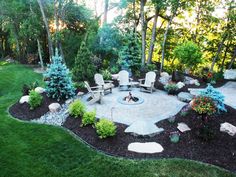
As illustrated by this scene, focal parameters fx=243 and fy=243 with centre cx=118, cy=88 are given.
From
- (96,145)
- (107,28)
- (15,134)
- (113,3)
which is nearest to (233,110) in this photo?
(96,145)

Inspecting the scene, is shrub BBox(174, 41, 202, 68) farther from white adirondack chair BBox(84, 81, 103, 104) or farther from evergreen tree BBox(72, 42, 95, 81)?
white adirondack chair BBox(84, 81, 103, 104)

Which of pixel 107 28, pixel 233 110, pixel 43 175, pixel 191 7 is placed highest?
pixel 191 7

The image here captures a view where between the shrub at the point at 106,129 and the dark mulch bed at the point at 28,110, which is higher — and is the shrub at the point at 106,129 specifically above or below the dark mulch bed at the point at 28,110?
above

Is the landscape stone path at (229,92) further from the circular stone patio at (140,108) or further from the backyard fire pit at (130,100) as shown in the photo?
the backyard fire pit at (130,100)

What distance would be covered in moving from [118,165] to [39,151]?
227 cm

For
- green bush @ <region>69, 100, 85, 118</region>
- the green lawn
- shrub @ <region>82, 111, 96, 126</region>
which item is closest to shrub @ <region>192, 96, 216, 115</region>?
the green lawn

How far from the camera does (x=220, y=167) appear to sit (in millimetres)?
5805

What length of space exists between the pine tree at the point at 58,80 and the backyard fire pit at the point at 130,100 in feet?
7.21

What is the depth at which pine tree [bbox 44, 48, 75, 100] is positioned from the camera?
9812 mm

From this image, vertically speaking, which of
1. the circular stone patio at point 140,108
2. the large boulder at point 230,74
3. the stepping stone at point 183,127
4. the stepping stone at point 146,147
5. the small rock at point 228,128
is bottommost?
the stepping stone at point 146,147

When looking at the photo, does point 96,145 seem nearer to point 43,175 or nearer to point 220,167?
point 43,175

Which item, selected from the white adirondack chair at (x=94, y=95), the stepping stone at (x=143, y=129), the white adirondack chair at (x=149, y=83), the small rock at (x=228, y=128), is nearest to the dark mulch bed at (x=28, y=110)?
the white adirondack chair at (x=94, y=95)

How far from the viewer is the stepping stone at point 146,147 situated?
6395 mm

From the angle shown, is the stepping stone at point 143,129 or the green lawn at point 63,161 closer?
the green lawn at point 63,161
